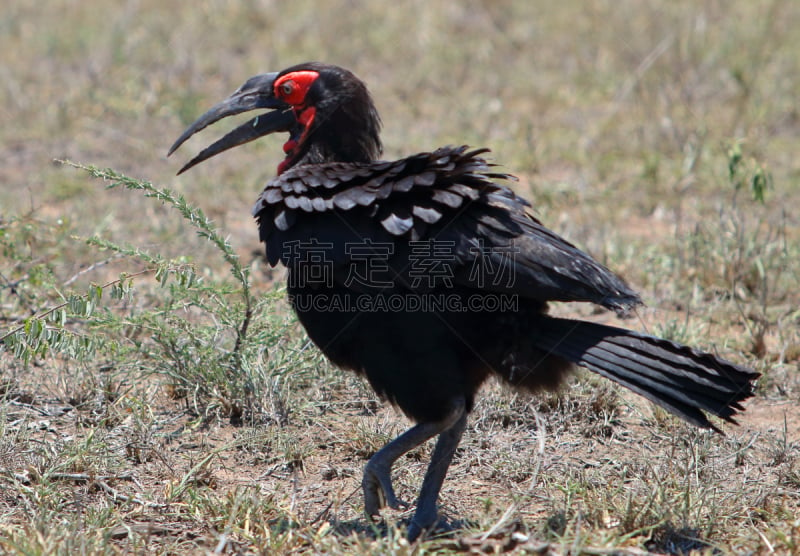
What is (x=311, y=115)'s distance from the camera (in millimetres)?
3898

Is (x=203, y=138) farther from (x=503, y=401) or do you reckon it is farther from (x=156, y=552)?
(x=156, y=552)

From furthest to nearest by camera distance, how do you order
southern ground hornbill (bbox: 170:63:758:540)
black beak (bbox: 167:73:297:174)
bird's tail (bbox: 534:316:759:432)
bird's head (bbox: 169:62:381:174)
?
1. black beak (bbox: 167:73:297:174)
2. bird's head (bbox: 169:62:381:174)
3. southern ground hornbill (bbox: 170:63:758:540)
4. bird's tail (bbox: 534:316:759:432)

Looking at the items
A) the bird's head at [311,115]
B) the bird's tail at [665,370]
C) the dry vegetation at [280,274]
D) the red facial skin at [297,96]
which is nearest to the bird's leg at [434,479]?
the dry vegetation at [280,274]

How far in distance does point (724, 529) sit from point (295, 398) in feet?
5.91

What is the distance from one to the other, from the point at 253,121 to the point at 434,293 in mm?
1293

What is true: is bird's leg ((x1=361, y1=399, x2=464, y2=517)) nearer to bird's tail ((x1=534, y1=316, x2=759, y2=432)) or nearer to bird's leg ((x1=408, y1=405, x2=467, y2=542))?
bird's leg ((x1=408, y1=405, x2=467, y2=542))

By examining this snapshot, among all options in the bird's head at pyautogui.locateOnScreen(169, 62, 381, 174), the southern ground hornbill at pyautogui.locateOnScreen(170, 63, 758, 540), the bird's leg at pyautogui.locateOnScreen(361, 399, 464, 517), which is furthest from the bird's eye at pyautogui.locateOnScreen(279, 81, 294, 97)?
the bird's leg at pyautogui.locateOnScreen(361, 399, 464, 517)

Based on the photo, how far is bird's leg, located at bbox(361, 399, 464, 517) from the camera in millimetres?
3279

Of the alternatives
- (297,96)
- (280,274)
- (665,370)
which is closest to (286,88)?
(297,96)

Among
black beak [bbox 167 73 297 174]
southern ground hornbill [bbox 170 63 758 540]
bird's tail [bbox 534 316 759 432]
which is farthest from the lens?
black beak [bbox 167 73 297 174]

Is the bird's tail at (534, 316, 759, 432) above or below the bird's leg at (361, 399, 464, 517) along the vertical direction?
above

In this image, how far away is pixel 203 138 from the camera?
7.26 meters

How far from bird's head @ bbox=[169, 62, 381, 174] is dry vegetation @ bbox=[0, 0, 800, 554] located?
473mm

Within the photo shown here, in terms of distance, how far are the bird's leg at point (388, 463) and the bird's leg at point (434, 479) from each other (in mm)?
40
